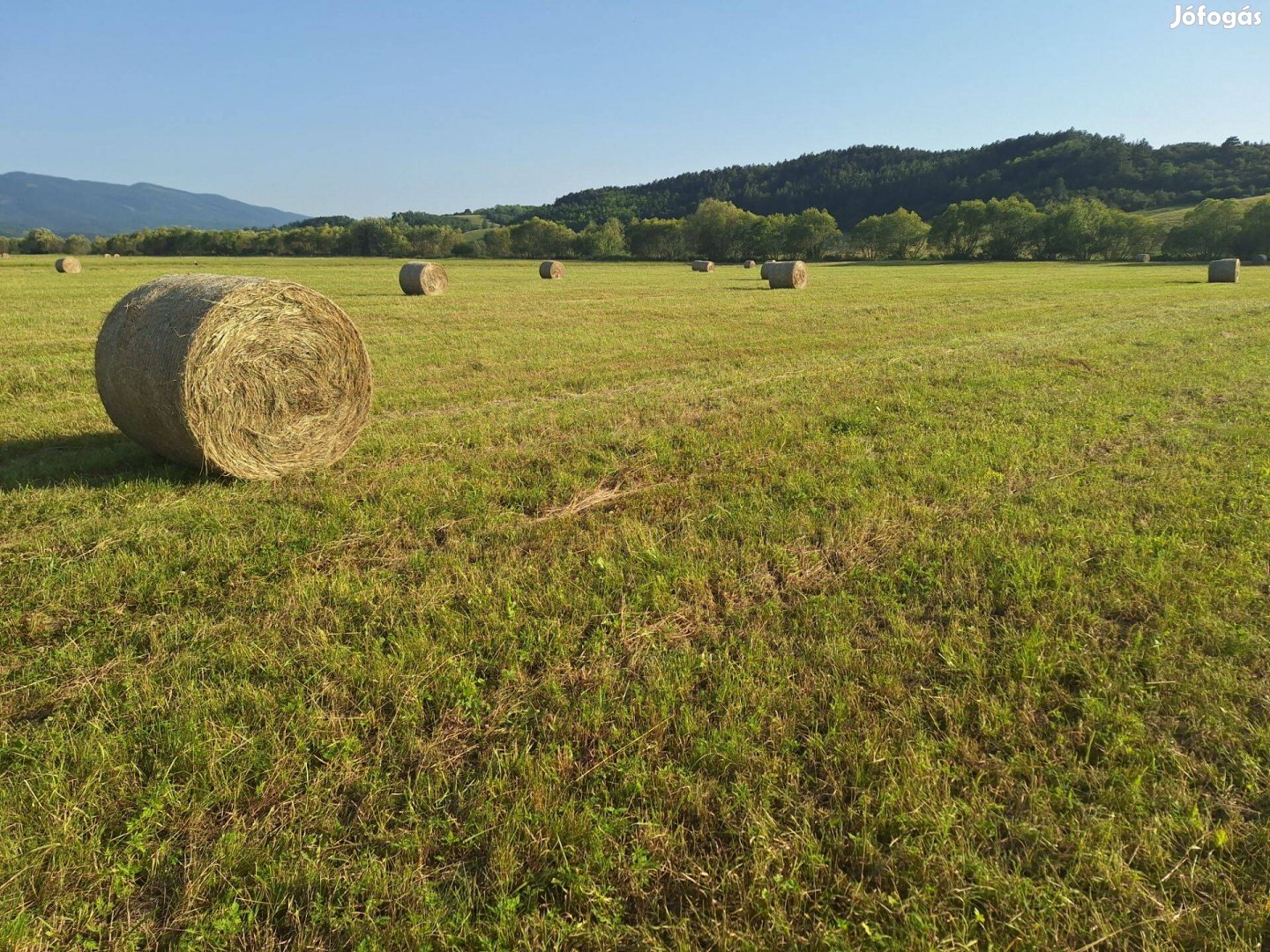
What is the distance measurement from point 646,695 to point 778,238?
110 m

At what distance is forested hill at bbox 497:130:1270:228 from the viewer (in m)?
126

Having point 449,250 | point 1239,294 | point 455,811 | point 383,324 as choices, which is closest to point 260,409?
point 455,811

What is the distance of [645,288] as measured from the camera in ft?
117

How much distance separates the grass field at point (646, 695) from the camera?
252 cm

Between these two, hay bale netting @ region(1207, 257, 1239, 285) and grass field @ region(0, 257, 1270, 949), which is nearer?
grass field @ region(0, 257, 1270, 949)

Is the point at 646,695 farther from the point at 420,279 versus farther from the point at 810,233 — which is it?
the point at 810,233

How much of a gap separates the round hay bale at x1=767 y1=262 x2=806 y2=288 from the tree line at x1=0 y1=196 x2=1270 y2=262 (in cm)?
6893

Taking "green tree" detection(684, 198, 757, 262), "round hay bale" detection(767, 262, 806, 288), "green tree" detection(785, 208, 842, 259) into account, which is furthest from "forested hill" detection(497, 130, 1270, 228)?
"round hay bale" detection(767, 262, 806, 288)

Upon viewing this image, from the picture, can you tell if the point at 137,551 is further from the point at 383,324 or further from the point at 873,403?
the point at 383,324

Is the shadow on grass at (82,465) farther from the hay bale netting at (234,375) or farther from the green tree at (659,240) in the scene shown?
the green tree at (659,240)

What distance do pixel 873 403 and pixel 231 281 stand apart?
8440mm

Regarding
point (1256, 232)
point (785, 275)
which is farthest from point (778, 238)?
point (785, 275)

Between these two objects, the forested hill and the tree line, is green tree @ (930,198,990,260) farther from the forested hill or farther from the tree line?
the forested hill

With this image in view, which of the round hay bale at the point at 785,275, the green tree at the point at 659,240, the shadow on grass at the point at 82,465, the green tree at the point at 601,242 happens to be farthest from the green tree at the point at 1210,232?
the shadow on grass at the point at 82,465
